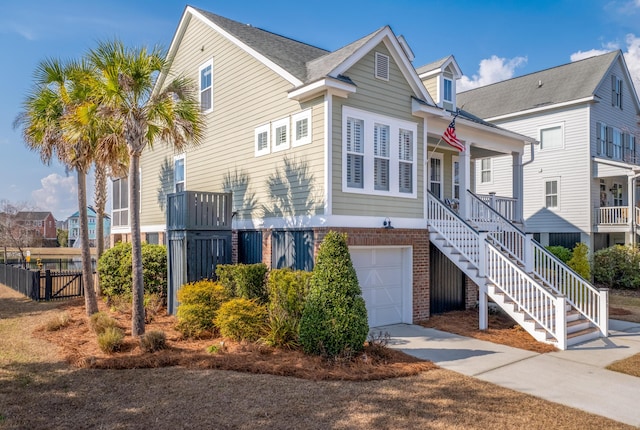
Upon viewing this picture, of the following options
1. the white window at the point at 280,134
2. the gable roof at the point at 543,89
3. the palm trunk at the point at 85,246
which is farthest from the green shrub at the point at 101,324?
the gable roof at the point at 543,89

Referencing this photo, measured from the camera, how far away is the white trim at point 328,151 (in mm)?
9852

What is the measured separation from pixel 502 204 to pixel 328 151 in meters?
8.55

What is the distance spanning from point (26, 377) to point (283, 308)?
14.3 ft

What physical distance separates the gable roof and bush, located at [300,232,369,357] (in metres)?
19.3

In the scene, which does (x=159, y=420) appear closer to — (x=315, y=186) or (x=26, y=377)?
(x=26, y=377)

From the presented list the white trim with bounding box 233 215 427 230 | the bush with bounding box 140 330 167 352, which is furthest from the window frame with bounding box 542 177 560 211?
the bush with bounding box 140 330 167 352

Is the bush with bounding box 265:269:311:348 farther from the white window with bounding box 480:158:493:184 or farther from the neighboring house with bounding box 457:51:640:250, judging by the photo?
the white window with bounding box 480:158:493:184

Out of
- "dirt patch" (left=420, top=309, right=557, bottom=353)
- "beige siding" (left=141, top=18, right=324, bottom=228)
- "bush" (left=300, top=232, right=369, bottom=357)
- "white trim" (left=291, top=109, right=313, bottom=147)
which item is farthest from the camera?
"beige siding" (left=141, top=18, right=324, bottom=228)

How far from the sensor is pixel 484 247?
1073 centimetres

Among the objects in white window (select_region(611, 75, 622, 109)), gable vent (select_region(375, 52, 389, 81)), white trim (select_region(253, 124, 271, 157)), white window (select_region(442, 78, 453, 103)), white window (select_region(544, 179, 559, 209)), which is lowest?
white window (select_region(544, 179, 559, 209))

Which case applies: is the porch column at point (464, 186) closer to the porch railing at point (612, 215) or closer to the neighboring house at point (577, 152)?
the neighboring house at point (577, 152)

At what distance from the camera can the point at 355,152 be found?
10492mm

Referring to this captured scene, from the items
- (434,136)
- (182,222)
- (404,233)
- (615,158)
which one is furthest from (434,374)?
(615,158)

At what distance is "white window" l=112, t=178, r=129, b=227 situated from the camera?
18484mm
